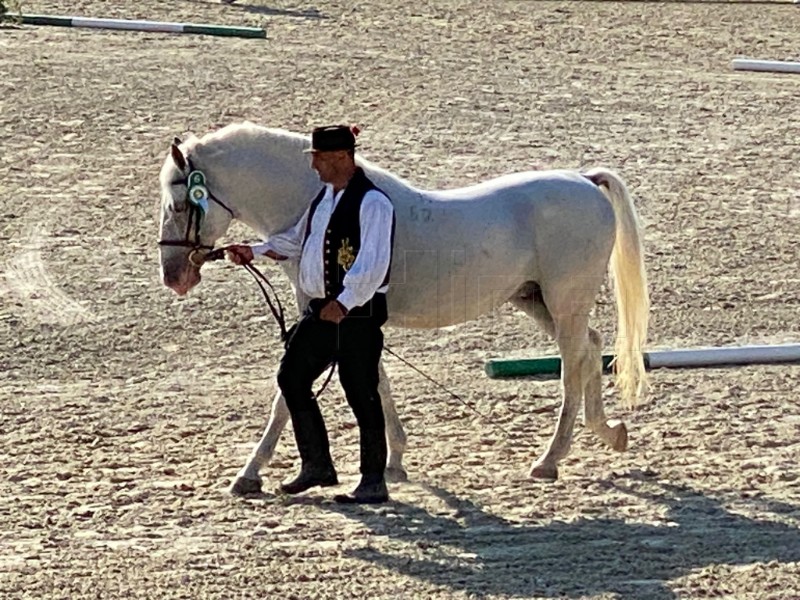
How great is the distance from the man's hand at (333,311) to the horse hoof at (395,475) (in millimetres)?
998

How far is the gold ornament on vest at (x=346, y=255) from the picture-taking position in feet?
23.2

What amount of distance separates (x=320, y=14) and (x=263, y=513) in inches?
515

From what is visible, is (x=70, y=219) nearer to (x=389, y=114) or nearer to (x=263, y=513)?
(x=389, y=114)

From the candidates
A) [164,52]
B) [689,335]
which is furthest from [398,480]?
[164,52]

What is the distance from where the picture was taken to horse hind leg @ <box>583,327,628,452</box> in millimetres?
8000

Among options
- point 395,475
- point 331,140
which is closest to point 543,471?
point 395,475

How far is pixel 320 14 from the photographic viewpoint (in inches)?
773

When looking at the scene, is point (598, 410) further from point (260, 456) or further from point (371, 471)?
point (260, 456)

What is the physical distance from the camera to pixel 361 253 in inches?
277

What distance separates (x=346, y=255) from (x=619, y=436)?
1.70 meters

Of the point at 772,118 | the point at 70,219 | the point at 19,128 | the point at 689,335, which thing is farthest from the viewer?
the point at 772,118

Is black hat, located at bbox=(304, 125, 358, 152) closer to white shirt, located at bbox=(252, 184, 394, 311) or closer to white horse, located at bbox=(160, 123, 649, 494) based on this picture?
white shirt, located at bbox=(252, 184, 394, 311)

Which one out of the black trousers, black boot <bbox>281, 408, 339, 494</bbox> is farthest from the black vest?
black boot <bbox>281, 408, 339, 494</bbox>

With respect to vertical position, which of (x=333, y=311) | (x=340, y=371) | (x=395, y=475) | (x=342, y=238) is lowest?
(x=395, y=475)
